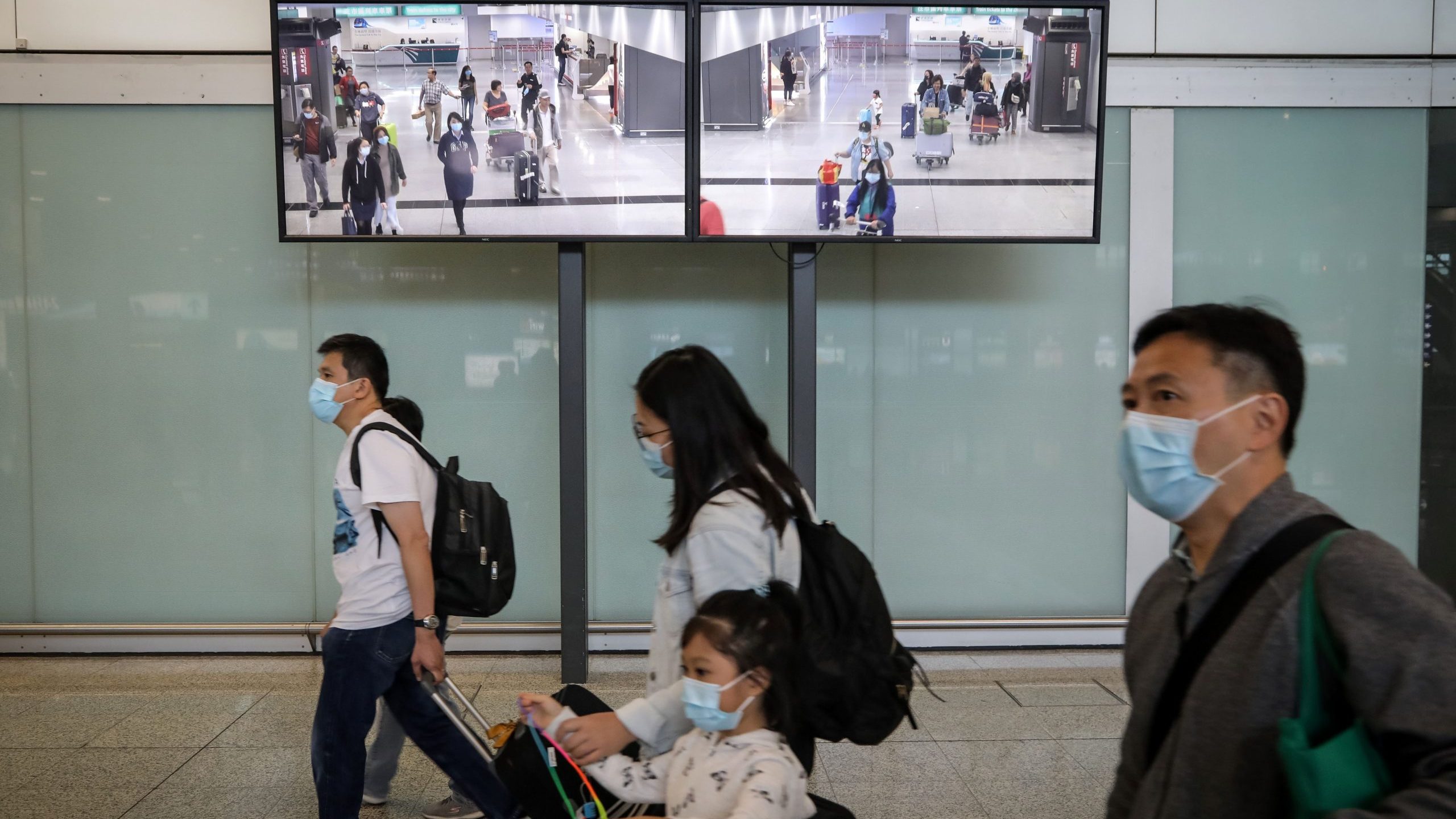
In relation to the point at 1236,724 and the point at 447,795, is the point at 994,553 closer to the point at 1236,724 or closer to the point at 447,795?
the point at 447,795

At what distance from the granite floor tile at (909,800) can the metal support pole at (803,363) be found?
1.52 metres

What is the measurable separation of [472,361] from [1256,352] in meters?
4.70

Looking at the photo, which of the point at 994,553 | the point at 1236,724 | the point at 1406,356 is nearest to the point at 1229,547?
the point at 1236,724

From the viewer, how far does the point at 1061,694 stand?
506cm

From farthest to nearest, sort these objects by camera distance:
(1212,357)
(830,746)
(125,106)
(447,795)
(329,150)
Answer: (125,106) → (329,150) → (830,746) → (447,795) → (1212,357)

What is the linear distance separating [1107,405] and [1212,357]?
4.53m

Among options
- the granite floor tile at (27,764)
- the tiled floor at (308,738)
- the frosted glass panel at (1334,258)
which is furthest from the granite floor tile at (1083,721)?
the granite floor tile at (27,764)

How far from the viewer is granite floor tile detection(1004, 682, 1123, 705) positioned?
4930mm

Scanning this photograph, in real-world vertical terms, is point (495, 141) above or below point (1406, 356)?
above

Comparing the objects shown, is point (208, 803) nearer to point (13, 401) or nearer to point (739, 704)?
point (739, 704)

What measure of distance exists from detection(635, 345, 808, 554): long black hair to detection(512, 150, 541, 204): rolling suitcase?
119 inches

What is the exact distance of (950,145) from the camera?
4.99 m

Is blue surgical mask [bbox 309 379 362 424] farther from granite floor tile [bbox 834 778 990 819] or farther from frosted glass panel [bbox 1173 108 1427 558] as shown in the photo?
frosted glass panel [bbox 1173 108 1427 558]

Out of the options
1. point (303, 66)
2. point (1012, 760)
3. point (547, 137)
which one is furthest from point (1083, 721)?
point (303, 66)
